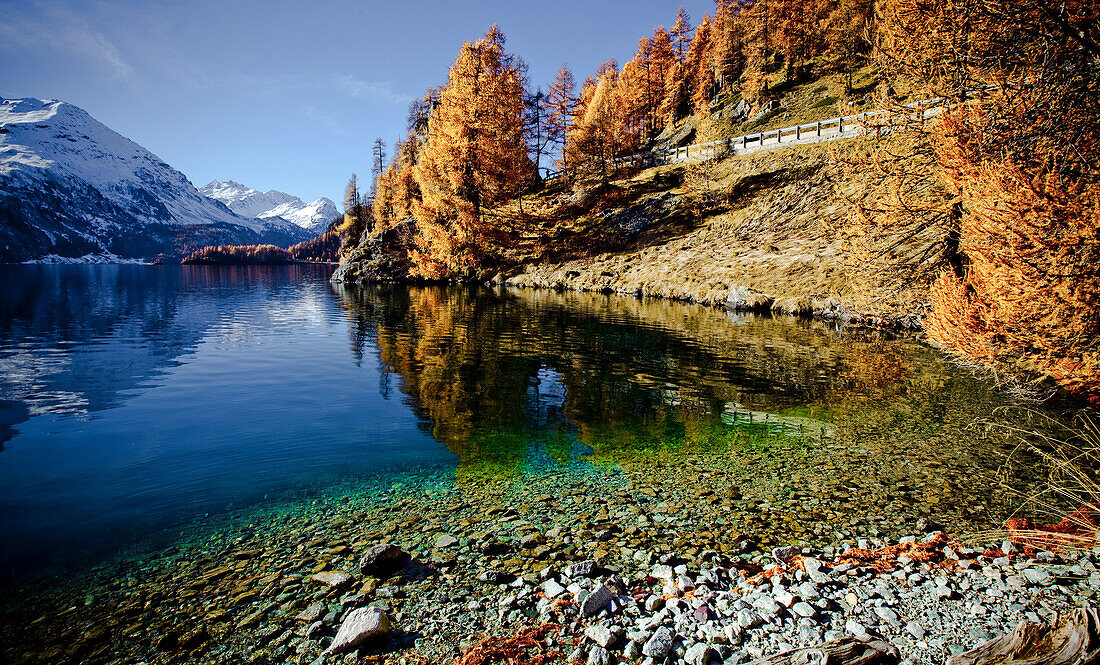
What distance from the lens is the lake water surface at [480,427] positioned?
8.06m

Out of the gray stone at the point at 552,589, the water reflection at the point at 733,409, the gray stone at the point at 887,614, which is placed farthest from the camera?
the water reflection at the point at 733,409

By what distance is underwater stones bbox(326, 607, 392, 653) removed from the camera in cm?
484

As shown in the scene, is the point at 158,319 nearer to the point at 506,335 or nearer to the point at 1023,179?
the point at 506,335

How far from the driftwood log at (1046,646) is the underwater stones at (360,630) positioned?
5.27m

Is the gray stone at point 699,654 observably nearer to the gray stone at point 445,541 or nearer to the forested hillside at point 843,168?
the gray stone at point 445,541

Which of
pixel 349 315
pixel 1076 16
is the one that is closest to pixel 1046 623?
pixel 1076 16

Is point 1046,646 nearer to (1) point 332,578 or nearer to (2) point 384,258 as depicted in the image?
(1) point 332,578

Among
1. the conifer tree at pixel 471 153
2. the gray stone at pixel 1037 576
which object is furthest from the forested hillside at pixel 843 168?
the gray stone at pixel 1037 576

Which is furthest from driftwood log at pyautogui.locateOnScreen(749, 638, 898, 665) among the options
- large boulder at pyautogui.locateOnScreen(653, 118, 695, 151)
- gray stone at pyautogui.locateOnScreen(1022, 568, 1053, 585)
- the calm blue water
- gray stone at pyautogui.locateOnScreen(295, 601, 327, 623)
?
large boulder at pyautogui.locateOnScreen(653, 118, 695, 151)

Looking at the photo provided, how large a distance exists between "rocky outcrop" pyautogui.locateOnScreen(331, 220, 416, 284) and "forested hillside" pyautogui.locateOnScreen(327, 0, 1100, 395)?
611 mm

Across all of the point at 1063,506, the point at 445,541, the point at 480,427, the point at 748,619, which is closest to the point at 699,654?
the point at 748,619

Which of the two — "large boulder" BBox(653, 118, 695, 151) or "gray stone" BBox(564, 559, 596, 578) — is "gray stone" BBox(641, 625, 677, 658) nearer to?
"gray stone" BBox(564, 559, 596, 578)

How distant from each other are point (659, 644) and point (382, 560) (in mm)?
3564

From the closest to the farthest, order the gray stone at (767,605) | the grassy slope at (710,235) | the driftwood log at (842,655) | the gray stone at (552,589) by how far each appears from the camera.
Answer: the driftwood log at (842,655) → the gray stone at (767,605) → the gray stone at (552,589) → the grassy slope at (710,235)
